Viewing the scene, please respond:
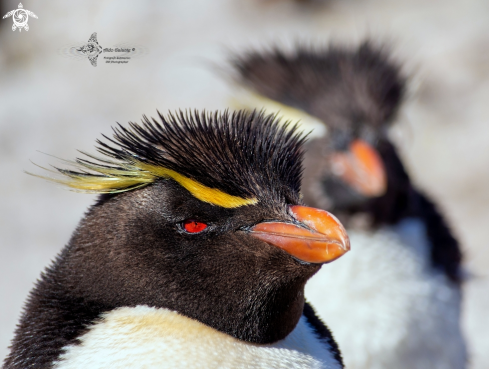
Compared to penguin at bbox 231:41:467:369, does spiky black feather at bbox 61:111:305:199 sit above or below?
below

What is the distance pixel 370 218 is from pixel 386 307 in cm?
46

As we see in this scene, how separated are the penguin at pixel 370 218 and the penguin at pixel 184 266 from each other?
1594mm

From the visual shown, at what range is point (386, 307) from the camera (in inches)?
122

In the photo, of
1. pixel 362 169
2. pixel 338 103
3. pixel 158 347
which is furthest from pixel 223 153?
pixel 338 103

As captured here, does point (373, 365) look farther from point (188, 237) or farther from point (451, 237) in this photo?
point (188, 237)

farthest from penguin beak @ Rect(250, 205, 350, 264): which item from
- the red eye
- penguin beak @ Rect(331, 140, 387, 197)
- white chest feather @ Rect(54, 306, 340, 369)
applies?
penguin beak @ Rect(331, 140, 387, 197)

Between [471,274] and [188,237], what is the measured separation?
2.61 meters

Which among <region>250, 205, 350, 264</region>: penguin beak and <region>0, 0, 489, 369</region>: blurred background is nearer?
<region>250, 205, 350, 264</region>: penguin beak

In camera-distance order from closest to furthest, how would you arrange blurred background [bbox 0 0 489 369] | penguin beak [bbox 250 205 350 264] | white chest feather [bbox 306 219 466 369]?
penguin beak [bbox 250 205 350 264] < white chest feather [bbox 306 219 466 369] < blurred background [bbox 0 0 489 369]

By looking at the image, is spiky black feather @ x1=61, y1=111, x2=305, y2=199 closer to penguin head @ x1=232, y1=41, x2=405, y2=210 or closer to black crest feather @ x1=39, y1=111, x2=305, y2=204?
black crest feather @ x1=39, y1=111, x2=305, y2=204

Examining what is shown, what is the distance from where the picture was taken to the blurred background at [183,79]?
5.96 metres

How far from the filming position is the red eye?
1.52m

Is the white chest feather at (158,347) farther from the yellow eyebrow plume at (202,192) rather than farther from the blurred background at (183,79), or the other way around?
the blurred background at (183,79)

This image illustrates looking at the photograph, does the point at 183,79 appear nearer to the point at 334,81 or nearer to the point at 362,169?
the point at 334,81
